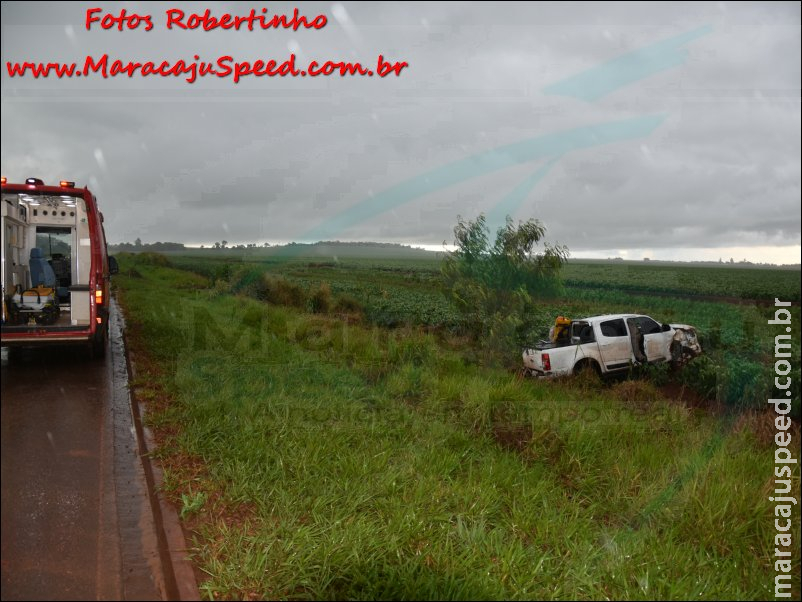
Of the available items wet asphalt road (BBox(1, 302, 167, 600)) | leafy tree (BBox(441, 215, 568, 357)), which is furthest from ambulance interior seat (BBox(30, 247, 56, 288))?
leafy tree (BBox(441, 215, 568, 357))

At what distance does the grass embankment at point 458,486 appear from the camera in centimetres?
317

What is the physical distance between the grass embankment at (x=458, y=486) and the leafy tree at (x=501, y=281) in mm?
821

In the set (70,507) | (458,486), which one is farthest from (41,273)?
(458,486)

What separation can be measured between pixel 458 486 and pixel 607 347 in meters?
4.77

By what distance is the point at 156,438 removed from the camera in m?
5.06

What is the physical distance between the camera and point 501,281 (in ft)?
25.2

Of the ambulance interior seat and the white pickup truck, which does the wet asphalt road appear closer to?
the ambulance interior seat

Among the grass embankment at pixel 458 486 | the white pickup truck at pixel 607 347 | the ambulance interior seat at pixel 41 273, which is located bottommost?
the grass embankment at pixel 458 486

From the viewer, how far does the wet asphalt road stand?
8.42 feet

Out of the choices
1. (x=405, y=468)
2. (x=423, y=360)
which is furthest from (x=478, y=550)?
(x=423, y=360)

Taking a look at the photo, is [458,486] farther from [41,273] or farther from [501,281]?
[41,273]

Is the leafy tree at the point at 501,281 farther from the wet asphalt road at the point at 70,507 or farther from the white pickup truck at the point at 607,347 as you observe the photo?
the wet asphalt road at the point at 70,507

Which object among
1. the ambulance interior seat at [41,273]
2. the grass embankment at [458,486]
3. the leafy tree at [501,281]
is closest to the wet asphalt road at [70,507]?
the grass embankment at [458,486]

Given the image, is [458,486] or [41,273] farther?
[41,273]
